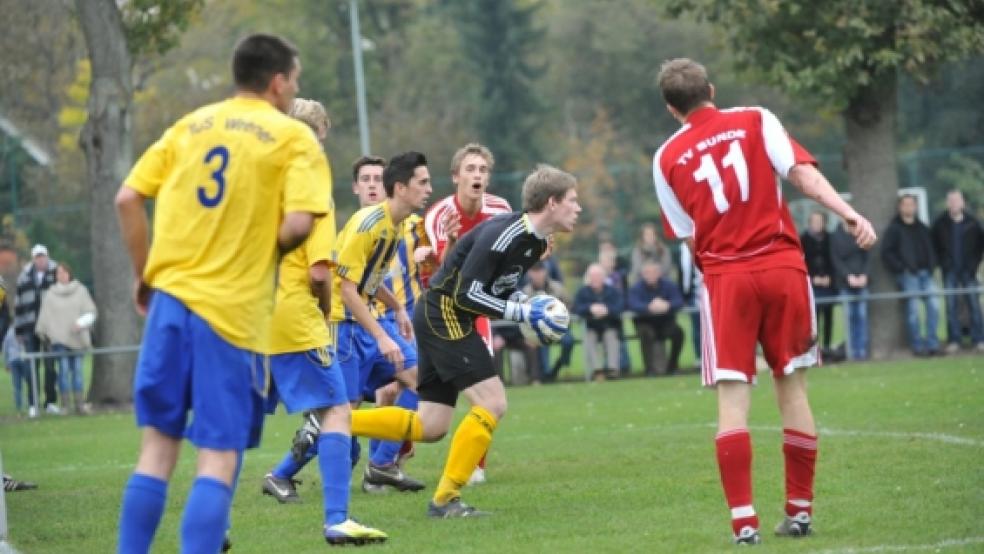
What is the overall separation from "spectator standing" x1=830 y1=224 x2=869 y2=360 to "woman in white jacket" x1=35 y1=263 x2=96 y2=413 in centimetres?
974

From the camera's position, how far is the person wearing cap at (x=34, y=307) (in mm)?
22359

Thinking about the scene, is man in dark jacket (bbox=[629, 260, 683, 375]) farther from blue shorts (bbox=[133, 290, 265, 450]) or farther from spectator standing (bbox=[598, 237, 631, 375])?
blue shorts (bbox=[133, 290, 265, 450])

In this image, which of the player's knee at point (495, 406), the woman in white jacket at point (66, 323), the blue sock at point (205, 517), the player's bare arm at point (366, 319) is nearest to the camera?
→ the blue sock at point (205, 517)

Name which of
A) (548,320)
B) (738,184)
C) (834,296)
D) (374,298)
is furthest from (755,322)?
(834,296)

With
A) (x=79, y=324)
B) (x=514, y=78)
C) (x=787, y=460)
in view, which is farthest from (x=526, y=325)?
(x=514, y=78)

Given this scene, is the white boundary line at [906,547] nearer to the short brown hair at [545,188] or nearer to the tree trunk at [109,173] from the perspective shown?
the short brown hair at [545,188]

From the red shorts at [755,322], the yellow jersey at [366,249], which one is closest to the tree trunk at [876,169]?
the yellow jersey at [366,249]

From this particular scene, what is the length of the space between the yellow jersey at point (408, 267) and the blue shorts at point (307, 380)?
2697 mm

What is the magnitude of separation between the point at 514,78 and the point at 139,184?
5498 centimetres

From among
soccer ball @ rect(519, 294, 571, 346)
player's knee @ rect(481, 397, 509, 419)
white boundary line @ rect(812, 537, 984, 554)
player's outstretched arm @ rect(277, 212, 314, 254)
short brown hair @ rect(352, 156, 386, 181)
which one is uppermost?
short brown hair @ rect(352, 156, 386, 181)

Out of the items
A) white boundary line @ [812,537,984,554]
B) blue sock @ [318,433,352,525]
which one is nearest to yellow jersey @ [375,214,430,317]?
blue sock @ [318,433,352,525]

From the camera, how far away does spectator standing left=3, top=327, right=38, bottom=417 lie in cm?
2216

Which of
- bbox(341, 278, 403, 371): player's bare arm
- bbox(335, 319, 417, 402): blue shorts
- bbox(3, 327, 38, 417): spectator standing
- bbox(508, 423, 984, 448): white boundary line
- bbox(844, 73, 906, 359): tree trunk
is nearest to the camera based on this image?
bbox(341, 278, 403, 371): player's bare arm

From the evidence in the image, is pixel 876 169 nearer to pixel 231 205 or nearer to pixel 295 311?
pixel 295 311
